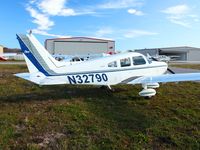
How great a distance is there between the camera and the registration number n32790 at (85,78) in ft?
31.2

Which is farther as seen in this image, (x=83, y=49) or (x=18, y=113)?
(x=83, y=49)

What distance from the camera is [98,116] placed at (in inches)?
292

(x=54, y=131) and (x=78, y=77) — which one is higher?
(x=78, y=77)

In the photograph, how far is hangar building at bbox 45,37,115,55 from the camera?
265 ft

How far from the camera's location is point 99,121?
6.94 m

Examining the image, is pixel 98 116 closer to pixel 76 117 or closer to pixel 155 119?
pixel 76 117

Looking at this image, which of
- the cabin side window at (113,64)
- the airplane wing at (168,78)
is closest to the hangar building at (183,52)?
the airplane wing at (168,78)

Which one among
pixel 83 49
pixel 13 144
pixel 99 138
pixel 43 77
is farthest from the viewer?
pixel 83 49

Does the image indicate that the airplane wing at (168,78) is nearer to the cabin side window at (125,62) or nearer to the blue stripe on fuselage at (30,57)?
the cabin side window at (125,62)

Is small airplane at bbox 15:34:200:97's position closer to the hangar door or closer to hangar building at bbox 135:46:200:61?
the hangar door

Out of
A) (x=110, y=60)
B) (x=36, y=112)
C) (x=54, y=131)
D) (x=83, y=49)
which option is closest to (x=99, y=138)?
(x=54, y=131)

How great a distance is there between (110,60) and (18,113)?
4.20 m

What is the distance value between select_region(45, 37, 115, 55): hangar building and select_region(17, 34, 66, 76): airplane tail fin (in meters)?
72.0

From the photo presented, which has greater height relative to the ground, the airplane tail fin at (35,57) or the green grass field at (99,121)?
the airplane tail fin at (35,57)
